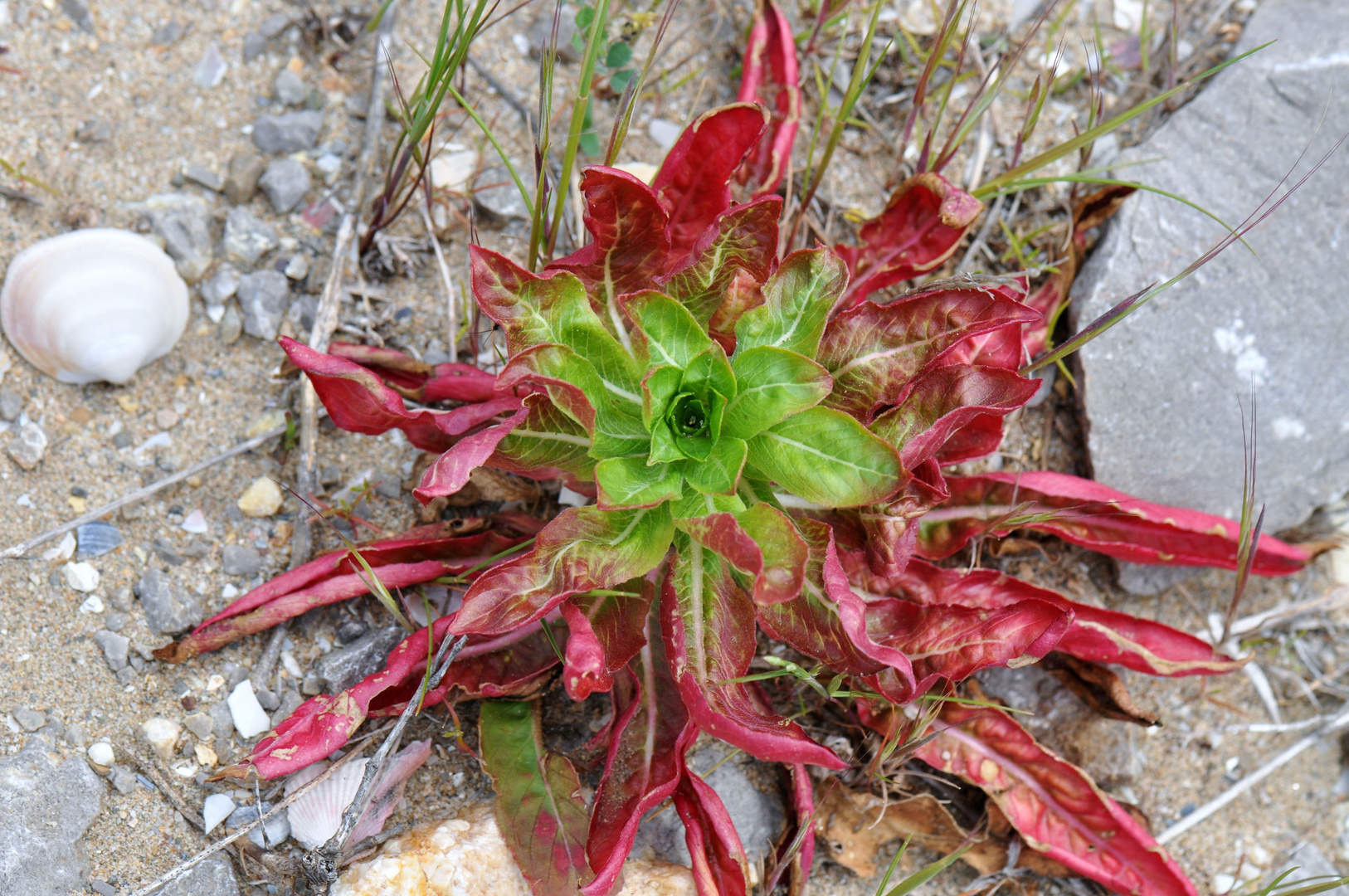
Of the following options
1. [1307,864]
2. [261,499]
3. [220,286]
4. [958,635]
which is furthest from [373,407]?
[1307,864]

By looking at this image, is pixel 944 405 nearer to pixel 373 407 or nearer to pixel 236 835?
pixel 373 407

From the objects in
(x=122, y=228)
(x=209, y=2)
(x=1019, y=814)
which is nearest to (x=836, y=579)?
(x=1019, y=814)

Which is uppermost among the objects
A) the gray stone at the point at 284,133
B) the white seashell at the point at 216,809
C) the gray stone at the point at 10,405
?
the gray stone at the point at 284,133

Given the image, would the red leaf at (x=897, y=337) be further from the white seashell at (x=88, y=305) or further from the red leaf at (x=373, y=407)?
the white seashell at (x=88, y=305)

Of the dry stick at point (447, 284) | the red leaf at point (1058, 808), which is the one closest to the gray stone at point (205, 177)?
the dry stick at point (447, 284)

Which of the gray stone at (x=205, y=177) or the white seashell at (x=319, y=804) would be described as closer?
the white seashell at (x=319, y=804)

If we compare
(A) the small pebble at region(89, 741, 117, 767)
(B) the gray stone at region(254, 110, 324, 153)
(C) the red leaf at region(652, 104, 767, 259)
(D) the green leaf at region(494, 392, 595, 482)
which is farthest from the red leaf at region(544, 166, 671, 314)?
(A) the small pebble at region(89, 741, 117, 767)

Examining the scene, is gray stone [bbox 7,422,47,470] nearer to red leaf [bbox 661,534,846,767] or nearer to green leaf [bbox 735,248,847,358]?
red leaf [bbox 661,534,846,767]
